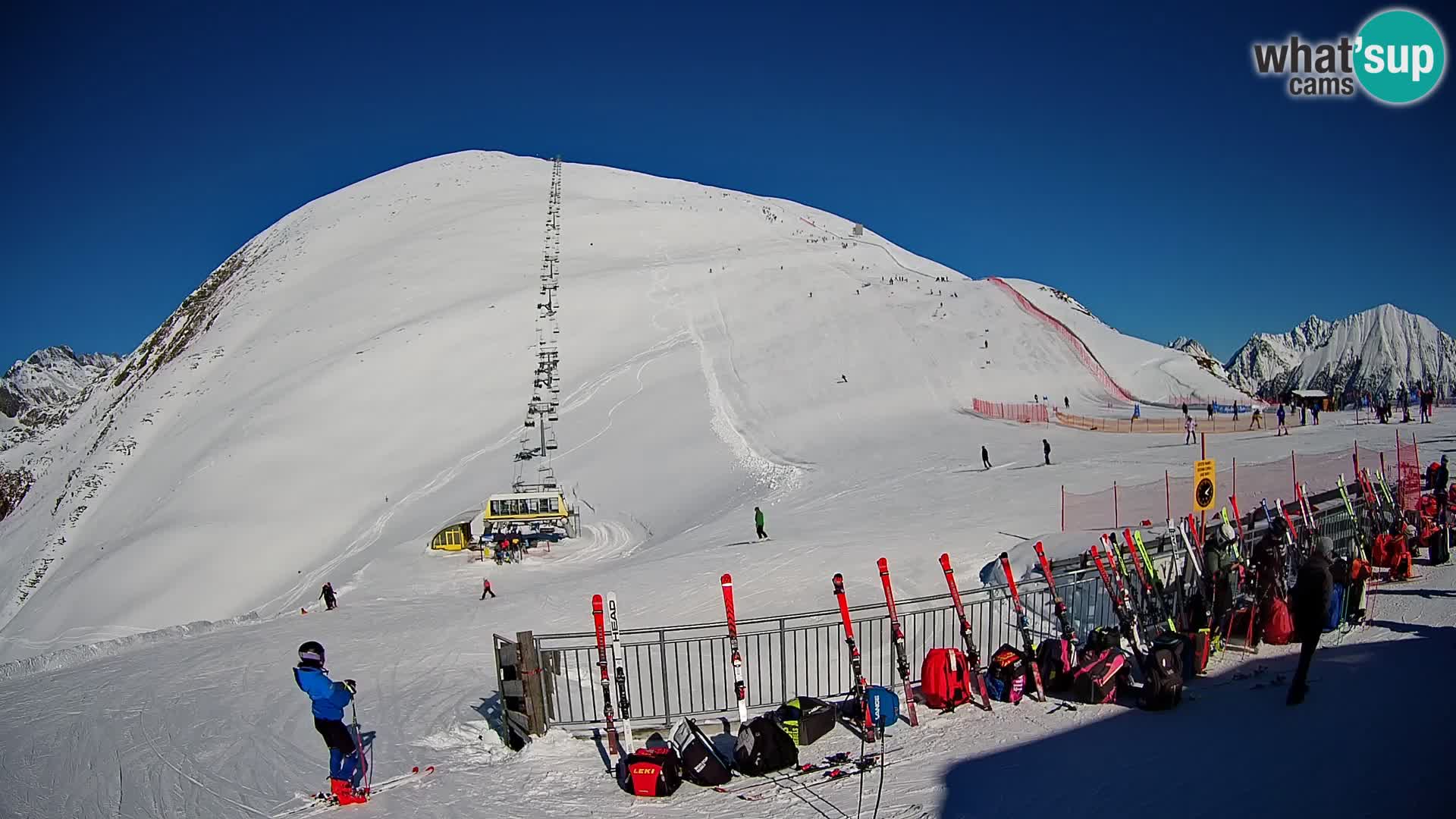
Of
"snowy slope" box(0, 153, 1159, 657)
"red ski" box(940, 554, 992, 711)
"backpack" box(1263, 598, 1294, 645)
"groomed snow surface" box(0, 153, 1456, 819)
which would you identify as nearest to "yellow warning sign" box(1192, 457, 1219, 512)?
"backpack" box(1263, 598, 1294, 645)

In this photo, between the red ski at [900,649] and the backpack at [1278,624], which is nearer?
the red ski at [900,649]

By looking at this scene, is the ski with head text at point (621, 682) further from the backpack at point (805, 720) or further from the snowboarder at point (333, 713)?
the snowboarder at point (333, 713)

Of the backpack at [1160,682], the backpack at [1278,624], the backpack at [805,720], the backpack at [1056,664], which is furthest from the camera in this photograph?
the backpack at [1278,624]

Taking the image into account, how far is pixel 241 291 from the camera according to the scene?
222 feet

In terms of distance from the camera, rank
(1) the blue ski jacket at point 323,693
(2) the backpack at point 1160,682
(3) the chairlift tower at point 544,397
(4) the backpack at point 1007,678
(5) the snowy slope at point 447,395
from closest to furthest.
Result: (1) the blue ski jacket at point 323,693 → (2) the backpack at point 1160,682 → (4) the backpack at point 1007,678 → (5) the snowy slope at point 447,395 → (3) the chairlift tower at point 544,397

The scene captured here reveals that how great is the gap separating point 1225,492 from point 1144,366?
37.7 metres

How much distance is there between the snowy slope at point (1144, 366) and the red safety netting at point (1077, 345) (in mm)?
691

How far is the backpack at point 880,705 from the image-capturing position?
27.2ft

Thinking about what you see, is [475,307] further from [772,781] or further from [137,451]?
[772,781]

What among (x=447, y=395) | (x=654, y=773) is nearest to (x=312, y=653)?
(x=654, y=773)

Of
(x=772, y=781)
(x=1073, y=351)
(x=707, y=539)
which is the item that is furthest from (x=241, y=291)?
(x=772, y=781)

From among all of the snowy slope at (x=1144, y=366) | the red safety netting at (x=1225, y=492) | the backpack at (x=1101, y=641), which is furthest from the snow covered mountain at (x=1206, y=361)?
the backpack at (x=1101, y=641)

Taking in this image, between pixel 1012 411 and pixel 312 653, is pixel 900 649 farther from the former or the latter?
pixel 1012 411

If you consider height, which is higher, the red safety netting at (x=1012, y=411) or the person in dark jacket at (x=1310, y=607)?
the red safety netting at (x=1012, y=411)
